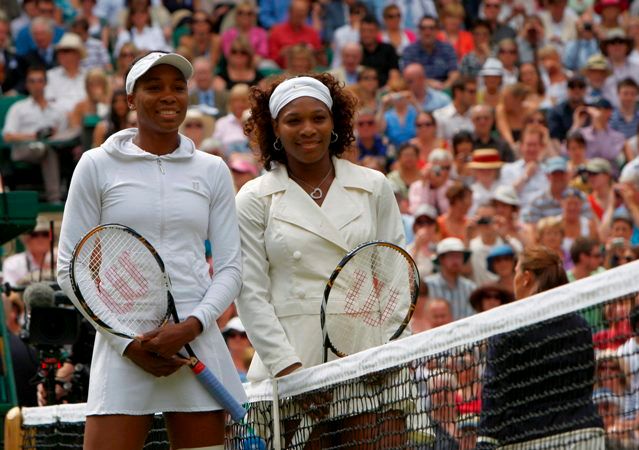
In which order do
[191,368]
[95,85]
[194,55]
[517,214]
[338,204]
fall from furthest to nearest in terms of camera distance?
[194,55] < [95,85] < [517,214] < [338,204] < [191,368]

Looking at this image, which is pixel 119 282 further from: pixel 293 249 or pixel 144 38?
pixel 144 38

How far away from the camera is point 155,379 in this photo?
18.5ft

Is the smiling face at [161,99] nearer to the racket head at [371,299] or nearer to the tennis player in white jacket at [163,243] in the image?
the tennis player in white jacket at [163,243]

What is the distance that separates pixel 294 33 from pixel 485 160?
4.96 metres

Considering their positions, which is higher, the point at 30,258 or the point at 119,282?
the point at 30,258

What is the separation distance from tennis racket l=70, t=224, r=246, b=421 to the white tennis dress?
0.18ft

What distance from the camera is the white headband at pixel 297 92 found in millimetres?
6492

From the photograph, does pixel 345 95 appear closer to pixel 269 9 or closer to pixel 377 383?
pixel 377 383

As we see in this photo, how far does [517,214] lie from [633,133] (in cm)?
297

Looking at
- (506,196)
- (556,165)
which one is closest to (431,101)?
(556,165)

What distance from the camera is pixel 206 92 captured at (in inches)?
699

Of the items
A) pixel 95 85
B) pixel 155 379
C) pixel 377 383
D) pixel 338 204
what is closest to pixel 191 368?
pixel 155 379


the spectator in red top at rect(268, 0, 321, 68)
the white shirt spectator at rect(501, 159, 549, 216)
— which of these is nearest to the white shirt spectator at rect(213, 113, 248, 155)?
the white shirt spectator at rect(501, 159, 549, 216)

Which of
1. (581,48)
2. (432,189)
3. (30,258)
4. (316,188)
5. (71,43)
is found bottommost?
(316,188)
